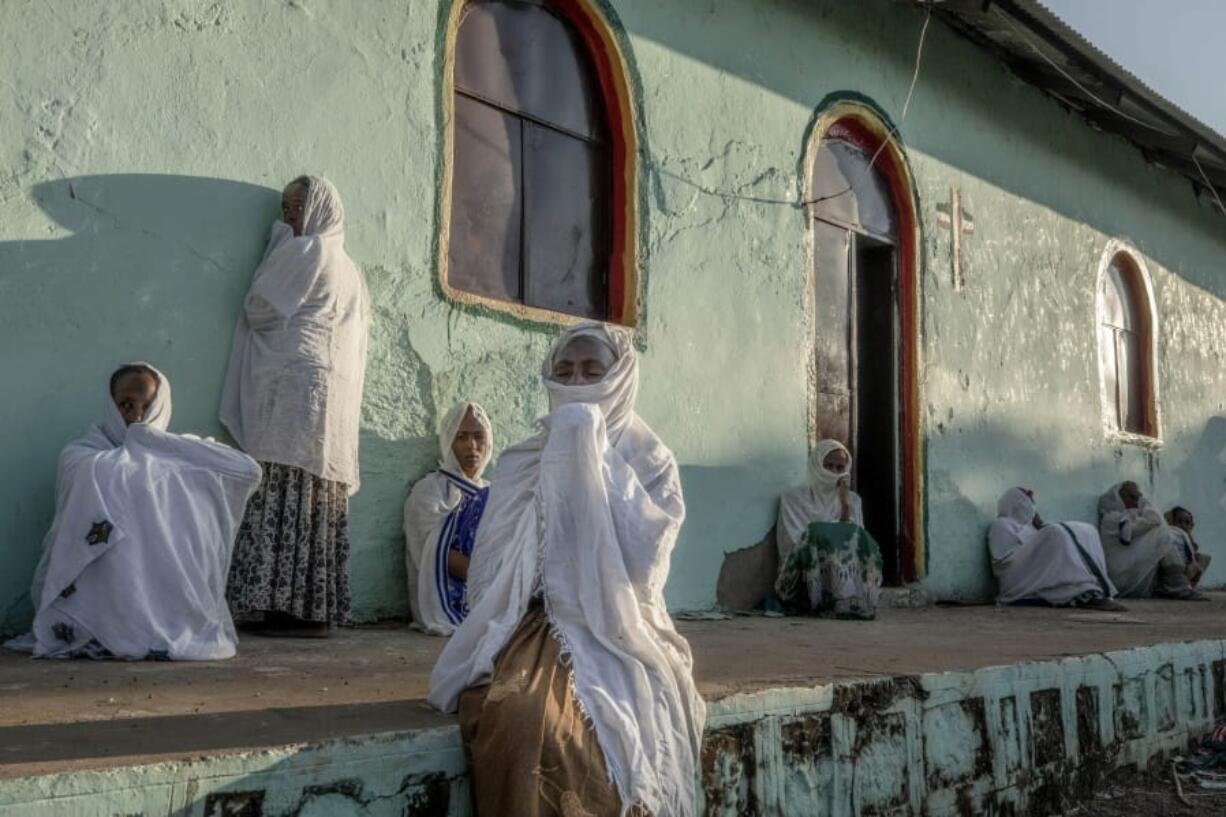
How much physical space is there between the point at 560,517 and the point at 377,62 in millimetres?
2921

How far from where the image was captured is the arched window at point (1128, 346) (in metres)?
10.6

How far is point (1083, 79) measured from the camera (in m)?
9.34

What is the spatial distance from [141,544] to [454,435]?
4.97 ft

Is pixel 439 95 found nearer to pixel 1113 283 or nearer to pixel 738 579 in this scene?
pixel 738 579

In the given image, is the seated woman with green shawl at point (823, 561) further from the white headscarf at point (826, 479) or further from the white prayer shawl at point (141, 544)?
the white prayer shawl at point (141, 544)

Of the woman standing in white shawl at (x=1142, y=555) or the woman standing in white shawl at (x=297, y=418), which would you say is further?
the woman standing in white shawl at (x=1142, y=555)

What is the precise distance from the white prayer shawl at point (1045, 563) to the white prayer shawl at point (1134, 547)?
4.43 feet

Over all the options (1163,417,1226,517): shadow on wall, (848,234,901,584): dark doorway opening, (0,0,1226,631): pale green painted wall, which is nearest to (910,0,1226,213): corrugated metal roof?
(0,0,1226,631): pale green painted wall

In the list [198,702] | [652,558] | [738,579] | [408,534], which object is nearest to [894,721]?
[652,558]

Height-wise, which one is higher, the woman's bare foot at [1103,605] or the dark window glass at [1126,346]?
the dark window glass at [1126,346]

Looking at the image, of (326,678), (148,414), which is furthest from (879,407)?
(326,678)

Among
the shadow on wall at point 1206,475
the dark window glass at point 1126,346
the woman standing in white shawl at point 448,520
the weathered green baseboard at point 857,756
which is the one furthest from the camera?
the shadow on wall at point 1206,475

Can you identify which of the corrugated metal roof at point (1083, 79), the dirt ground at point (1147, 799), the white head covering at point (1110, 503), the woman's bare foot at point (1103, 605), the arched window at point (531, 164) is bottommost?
the dirt ground at point (1147, 799)

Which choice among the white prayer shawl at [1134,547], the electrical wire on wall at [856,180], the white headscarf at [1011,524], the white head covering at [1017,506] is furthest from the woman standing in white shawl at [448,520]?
the white prayer shawl at [1134,547]
